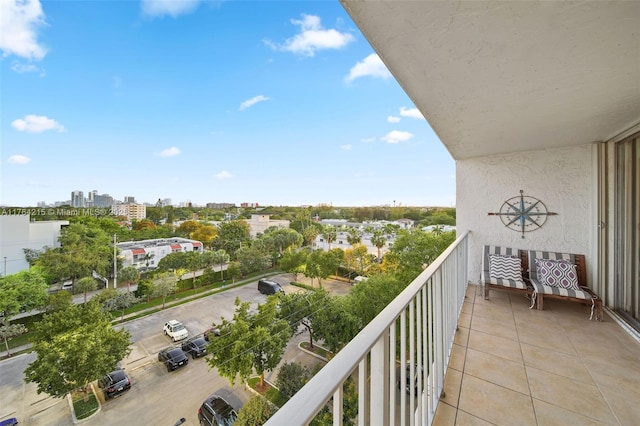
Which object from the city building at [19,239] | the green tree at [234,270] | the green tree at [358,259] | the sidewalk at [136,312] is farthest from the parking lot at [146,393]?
the green tree at [358,259]

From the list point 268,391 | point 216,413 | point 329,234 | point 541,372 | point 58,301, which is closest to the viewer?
point 541,372

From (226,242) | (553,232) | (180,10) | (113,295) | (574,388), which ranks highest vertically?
(180,10)

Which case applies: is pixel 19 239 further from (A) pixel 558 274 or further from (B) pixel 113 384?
(A) pixel 558 274

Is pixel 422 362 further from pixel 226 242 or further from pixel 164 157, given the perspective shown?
pixel 164 157

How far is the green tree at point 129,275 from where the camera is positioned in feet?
49.8

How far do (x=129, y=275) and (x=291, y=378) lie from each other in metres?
13.2

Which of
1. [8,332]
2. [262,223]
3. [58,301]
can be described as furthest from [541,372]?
[262,223]

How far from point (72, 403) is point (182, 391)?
12.5 ft

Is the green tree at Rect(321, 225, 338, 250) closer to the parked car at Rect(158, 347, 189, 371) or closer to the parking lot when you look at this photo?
the parking lot

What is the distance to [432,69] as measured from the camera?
141 centimetres

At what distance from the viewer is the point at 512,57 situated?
1.29 meters

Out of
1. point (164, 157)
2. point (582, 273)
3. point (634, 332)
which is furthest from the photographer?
point (164, 157)

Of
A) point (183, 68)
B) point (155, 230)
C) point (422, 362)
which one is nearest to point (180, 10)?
point (183, 68)

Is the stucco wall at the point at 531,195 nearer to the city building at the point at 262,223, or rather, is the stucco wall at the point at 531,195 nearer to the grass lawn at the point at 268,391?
the grass lawn at the point at 268,391
